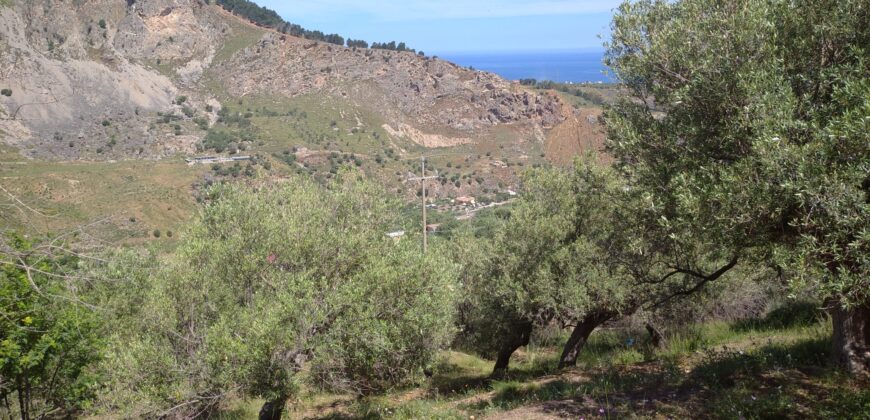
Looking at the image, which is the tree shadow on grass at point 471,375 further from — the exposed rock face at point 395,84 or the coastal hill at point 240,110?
the exposed rock face at point 395,84

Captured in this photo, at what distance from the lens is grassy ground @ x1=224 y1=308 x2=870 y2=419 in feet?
23.6

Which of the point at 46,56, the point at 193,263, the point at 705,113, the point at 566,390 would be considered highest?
the point at 46,56

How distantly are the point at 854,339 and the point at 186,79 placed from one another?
13321 cm

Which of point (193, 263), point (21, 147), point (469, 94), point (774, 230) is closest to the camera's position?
point (774, 230)

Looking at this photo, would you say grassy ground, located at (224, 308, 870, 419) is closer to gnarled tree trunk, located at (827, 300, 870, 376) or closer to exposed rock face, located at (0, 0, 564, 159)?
gnarled tree trunk, located at (827, 300, 870, 376)

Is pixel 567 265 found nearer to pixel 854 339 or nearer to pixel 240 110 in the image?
pixel 854 339

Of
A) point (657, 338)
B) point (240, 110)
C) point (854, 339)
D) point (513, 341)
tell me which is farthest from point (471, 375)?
point (240, 110)

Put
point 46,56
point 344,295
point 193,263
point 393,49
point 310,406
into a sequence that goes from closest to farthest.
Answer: point 344,295
point 193,263
point 310,406
point 46,56
point 393,49

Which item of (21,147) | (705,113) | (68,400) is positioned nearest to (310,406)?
(68,400)

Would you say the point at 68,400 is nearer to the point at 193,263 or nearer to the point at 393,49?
the point at 193,263

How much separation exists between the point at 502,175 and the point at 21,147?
261ft

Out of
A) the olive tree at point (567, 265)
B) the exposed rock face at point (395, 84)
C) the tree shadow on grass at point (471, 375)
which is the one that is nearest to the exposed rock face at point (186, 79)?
the exposed rock face at point (395, 84)

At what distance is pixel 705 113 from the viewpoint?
7637 mm

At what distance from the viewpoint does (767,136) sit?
611 cm
